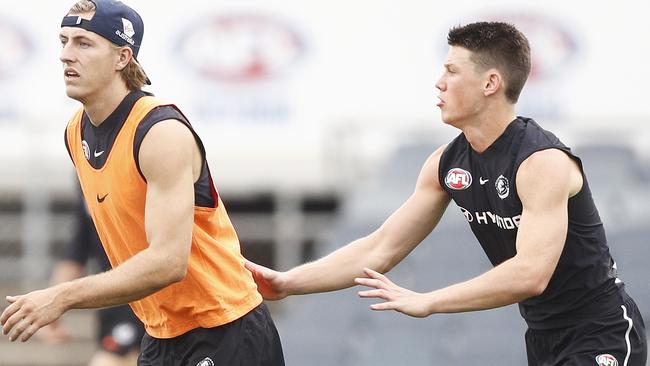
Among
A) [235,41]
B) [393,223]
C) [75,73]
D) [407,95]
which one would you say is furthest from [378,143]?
[75,73]

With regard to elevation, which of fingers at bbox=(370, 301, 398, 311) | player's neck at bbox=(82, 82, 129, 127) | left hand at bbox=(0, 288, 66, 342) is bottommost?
left hand at bbox=(0, 288, 66, 342)

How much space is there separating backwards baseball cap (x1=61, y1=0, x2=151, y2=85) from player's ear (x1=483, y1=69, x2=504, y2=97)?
1.43 metres

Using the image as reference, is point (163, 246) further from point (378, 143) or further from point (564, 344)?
point (378, 143)

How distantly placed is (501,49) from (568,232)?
80cm

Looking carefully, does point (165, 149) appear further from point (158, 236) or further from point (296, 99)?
point (296, 99)

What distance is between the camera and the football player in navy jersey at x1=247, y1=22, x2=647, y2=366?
536cm

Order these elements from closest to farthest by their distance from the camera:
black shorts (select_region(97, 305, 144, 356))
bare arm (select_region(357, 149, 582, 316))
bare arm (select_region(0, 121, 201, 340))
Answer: bare arm (select_region(0, 121, 201, 340))
bare arm (select_region(357, 149, 582, 316))
black shorts (select_region(97, 305, 144, 356))

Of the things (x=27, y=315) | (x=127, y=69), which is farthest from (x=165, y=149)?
(x=27, y=315)

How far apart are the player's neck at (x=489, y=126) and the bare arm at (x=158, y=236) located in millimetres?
1207

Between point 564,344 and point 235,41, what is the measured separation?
798 cm

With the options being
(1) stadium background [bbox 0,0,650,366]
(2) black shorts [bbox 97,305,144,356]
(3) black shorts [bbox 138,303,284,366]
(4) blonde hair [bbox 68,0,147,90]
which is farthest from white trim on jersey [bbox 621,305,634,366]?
(1) stadium background [bbox 0,0,650,366]

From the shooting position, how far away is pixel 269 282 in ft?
20.1

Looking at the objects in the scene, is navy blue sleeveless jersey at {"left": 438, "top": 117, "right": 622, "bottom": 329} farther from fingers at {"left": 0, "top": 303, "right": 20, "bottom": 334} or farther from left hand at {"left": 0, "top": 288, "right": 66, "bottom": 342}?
fingers at {"left": 0, "top": 303, "right": 20, "bottom": 334}

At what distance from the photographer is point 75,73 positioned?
18.0 ft
